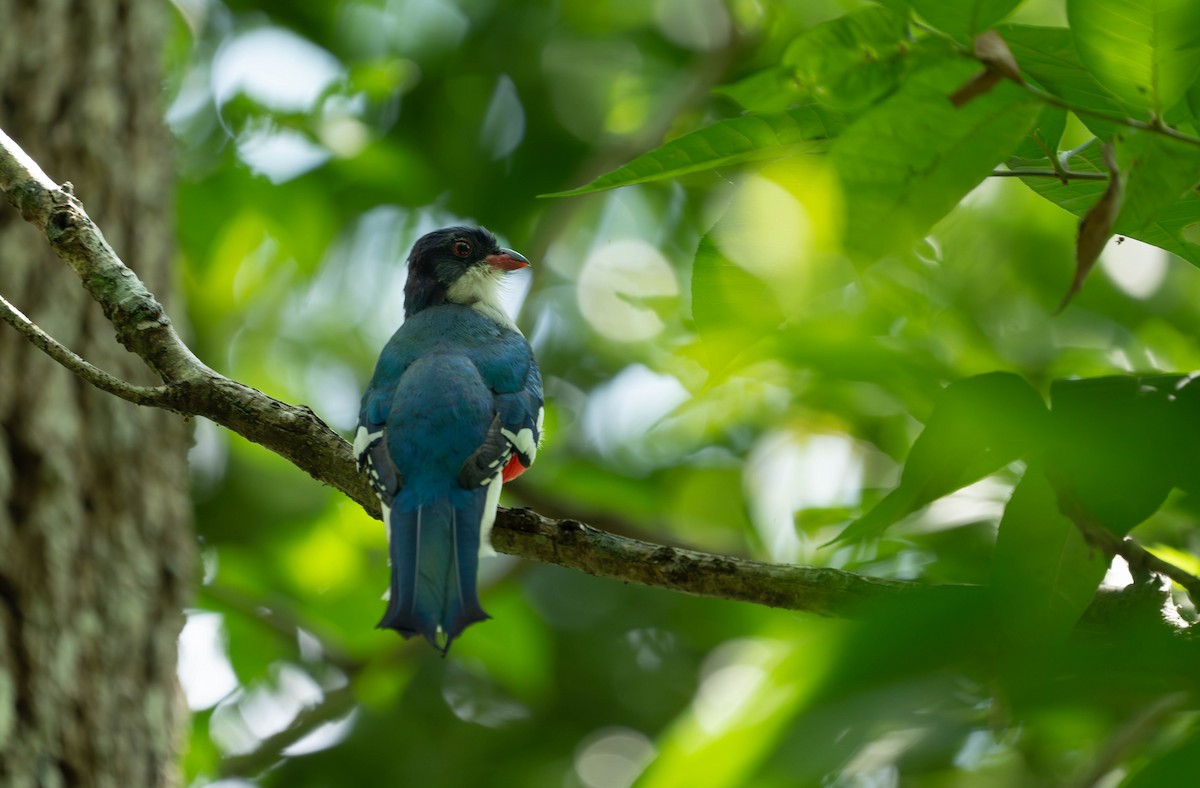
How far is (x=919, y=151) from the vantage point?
129cm

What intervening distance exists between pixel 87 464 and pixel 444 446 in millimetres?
1542

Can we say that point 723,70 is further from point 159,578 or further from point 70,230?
point 70,230

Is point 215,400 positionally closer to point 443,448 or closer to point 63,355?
point 63,355

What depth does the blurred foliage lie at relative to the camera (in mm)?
1103

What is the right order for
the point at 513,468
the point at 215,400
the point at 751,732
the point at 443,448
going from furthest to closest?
1. the point at 513,468
2. the point at 443,448
3. the point at 215,400
4. the point at 751,732

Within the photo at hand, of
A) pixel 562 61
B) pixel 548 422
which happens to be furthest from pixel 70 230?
pixel 562 61

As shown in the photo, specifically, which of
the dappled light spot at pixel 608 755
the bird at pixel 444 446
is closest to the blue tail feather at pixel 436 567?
the bird at pixel 444 446

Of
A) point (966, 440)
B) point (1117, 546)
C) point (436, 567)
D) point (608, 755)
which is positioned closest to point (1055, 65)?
point (966, 440)

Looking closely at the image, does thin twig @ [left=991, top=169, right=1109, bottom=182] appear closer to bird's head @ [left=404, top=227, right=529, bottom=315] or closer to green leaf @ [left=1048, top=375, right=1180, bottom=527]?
green leaf @ [left=1048, top=375, right=1180, bottom=527]

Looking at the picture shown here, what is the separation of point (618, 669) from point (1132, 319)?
4209 millimetres

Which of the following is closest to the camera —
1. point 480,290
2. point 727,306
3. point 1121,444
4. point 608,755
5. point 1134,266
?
point 1121,444

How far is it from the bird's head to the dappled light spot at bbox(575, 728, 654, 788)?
9.04ft

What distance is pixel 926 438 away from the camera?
4.99 ft

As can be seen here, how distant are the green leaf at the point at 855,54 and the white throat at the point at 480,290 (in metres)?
3.49
